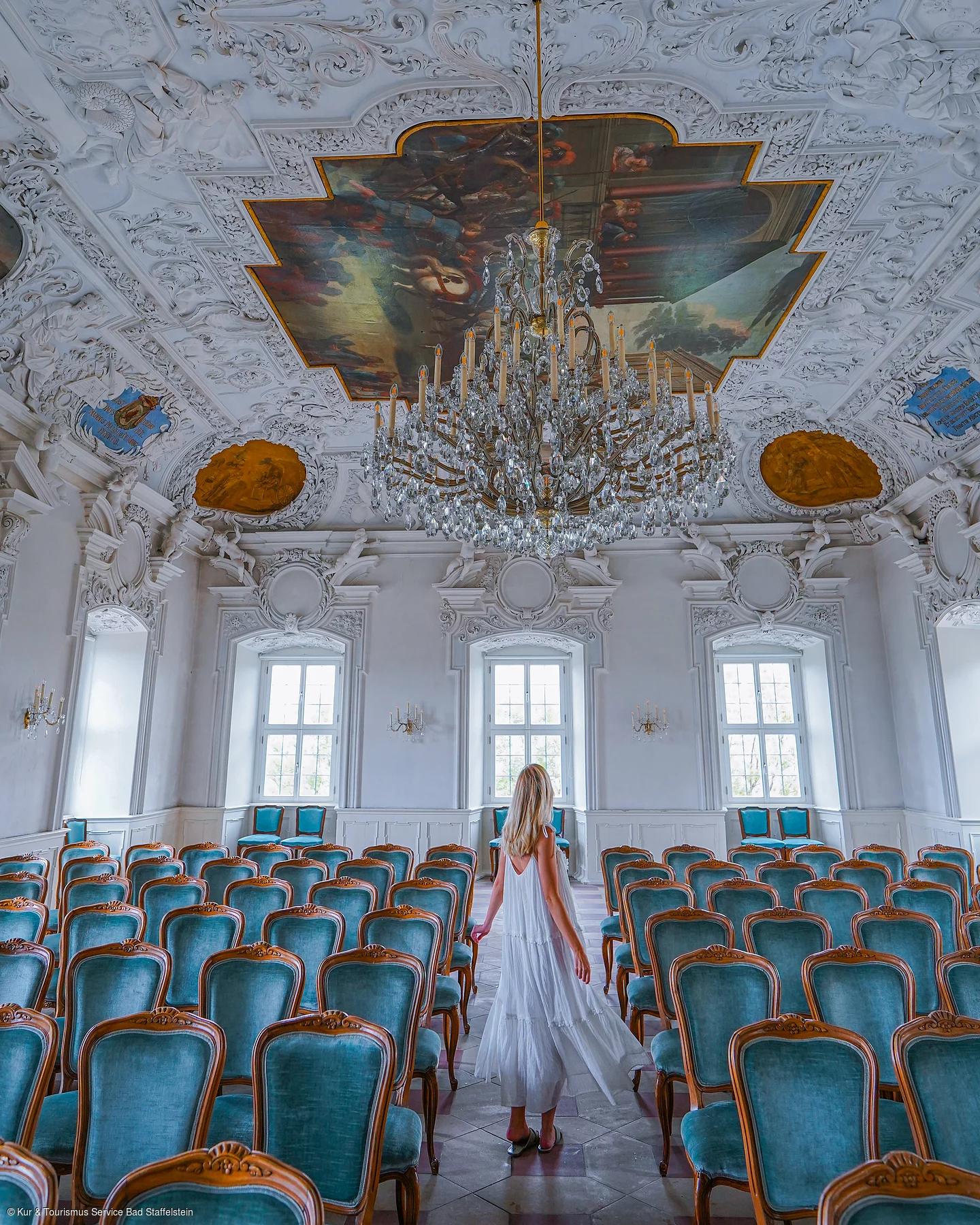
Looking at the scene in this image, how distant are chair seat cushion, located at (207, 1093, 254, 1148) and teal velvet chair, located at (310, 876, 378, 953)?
5.95 ft

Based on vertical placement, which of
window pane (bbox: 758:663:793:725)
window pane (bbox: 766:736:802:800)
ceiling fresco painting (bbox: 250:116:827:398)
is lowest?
window pane (bbox: 766:736:802:800)

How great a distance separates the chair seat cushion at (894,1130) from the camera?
102 inches

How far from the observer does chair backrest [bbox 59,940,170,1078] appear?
9.97 feet

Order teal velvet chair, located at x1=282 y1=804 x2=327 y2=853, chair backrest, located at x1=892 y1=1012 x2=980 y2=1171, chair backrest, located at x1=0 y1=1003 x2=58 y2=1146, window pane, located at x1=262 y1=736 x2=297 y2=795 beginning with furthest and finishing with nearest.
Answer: window pane, located at x1=262 y1=736 x2=297 y2=795, teal velvet chair, located at x1=282 y1=804 x2=327 y2=853, chair backrest, located at x1=0 y1=1003 x2=58 y2=1146, chair backrest, located at x1=892 y1=1012 x2=980 y2=1171

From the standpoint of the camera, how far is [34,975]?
10.5ft

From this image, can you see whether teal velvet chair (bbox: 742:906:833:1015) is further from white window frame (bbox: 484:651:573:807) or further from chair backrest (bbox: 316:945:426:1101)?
white window frame (bbox: 484:651:573:807)

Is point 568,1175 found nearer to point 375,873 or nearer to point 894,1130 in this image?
point 894,1130

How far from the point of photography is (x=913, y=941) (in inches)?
149

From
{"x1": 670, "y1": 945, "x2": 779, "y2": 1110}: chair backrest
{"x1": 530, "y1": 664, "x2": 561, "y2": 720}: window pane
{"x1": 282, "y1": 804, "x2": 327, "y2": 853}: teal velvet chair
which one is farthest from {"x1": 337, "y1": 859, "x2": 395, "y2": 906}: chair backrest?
{"x1": 530, "y1": 664, "x2": 561, "y2": 720}: window pane

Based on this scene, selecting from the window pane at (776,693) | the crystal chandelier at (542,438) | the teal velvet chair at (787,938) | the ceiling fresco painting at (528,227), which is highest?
the ceiling fresco painting at (528,227)

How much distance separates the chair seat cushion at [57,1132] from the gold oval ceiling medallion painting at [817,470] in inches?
381

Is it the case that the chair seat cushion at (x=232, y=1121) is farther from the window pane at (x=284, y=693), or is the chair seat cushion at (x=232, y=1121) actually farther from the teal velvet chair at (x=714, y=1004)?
the window pane at (x=284, y=693)

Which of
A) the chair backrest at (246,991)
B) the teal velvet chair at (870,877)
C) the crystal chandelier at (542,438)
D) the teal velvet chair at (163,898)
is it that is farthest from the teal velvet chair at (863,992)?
the teal velvet chair at (163,898)

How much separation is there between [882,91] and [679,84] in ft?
4.04
